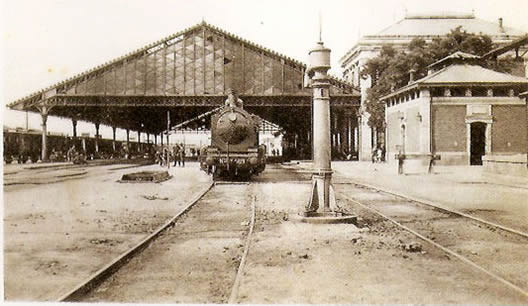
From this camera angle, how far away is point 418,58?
1781cm

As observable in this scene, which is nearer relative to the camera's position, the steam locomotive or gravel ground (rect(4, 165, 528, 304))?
gravel ground (rect(4, 165, 528, 304))

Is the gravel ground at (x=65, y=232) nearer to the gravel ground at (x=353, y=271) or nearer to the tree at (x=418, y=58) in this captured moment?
the gravel ground at (x=353, y=271)

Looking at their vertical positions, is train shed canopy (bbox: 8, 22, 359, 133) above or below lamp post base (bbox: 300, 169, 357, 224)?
above

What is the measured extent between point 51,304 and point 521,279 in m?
4.10

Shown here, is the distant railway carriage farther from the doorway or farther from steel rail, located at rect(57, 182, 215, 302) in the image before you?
steel rail, located at rect(57, 182, 215, 302)

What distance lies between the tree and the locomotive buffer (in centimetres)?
341

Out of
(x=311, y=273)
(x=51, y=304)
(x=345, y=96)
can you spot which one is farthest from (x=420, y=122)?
(x=51, y=304)

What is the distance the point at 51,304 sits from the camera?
4.63 meters

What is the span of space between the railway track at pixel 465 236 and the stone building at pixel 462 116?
7.11 metres

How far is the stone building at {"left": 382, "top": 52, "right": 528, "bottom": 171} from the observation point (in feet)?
A: 57.6

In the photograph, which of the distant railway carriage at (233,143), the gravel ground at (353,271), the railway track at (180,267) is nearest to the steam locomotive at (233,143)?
the distant railway carriage at (233,143)

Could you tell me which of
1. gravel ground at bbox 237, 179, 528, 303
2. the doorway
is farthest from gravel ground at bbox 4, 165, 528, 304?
the doorway

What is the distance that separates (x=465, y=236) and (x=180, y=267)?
151 inches

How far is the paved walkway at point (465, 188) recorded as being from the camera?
9781mm
